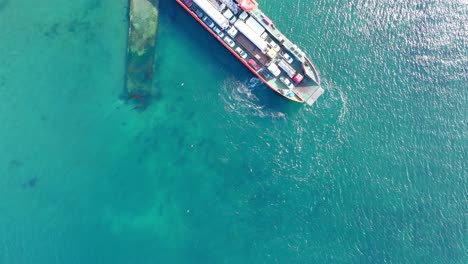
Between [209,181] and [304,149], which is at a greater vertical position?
[304,149]

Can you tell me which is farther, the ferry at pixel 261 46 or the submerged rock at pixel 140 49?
the submerged rock at pixel 140 49

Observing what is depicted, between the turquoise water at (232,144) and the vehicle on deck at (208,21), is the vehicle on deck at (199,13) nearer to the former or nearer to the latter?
the vehicle on deck at (208,21)

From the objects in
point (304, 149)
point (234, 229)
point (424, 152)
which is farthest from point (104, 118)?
point (424, 152)

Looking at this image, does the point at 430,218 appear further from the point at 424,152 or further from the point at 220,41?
the point at 220,41

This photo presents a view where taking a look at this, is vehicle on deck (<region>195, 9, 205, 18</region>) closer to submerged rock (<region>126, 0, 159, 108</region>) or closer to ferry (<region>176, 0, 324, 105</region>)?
ferry (<region>176, 0, 324, 105</region>)

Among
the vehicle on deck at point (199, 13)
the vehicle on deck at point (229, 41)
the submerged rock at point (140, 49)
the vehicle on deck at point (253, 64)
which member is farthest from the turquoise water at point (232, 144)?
the vehicle on deck at point (229, 41)

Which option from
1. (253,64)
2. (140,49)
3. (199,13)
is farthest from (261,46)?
(140,49)

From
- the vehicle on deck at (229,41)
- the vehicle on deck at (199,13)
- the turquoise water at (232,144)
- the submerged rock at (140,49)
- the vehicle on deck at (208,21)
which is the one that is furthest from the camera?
the submerged rock at (140,49)
